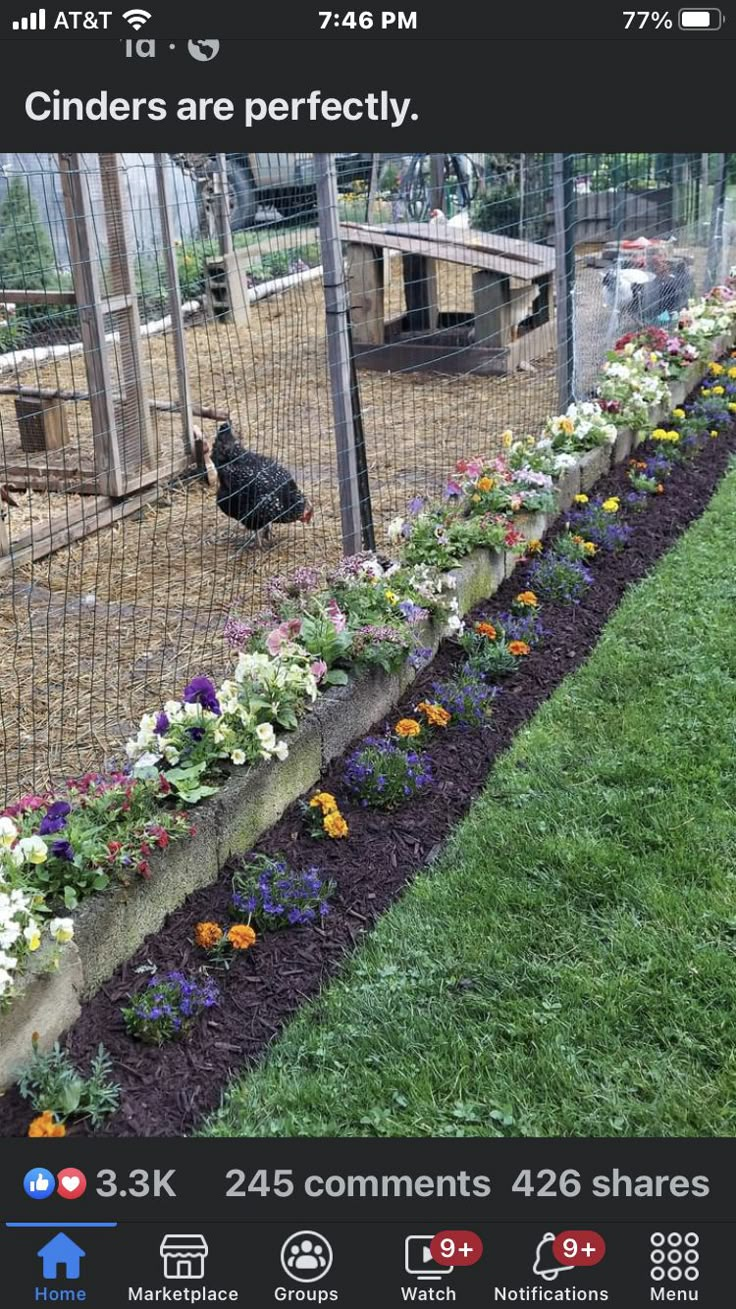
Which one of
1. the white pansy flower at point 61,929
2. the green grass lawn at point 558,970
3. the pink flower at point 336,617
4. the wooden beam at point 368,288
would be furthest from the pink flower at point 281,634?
the wooden beam at point 368,288

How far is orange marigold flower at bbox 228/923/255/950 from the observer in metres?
2.88

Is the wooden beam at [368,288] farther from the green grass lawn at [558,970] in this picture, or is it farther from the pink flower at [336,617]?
the green grass lawn at [558,970]

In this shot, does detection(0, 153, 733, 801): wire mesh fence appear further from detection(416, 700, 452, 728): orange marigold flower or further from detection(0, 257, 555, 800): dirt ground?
detection(416, 700, 452, 728): orange marigold flower

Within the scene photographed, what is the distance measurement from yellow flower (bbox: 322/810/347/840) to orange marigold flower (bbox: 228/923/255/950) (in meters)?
0.50

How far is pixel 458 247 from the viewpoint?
29.2ft

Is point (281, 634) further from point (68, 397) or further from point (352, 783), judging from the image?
point (68, 397)

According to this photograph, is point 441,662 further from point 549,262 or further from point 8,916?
point 549,262

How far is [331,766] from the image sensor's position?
369cm

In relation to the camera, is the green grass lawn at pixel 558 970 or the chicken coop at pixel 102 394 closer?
the green grass lawn at pixel 558 970

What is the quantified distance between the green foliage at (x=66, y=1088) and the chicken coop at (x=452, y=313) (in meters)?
6.91

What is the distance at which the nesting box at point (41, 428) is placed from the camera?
6578 millimetres
